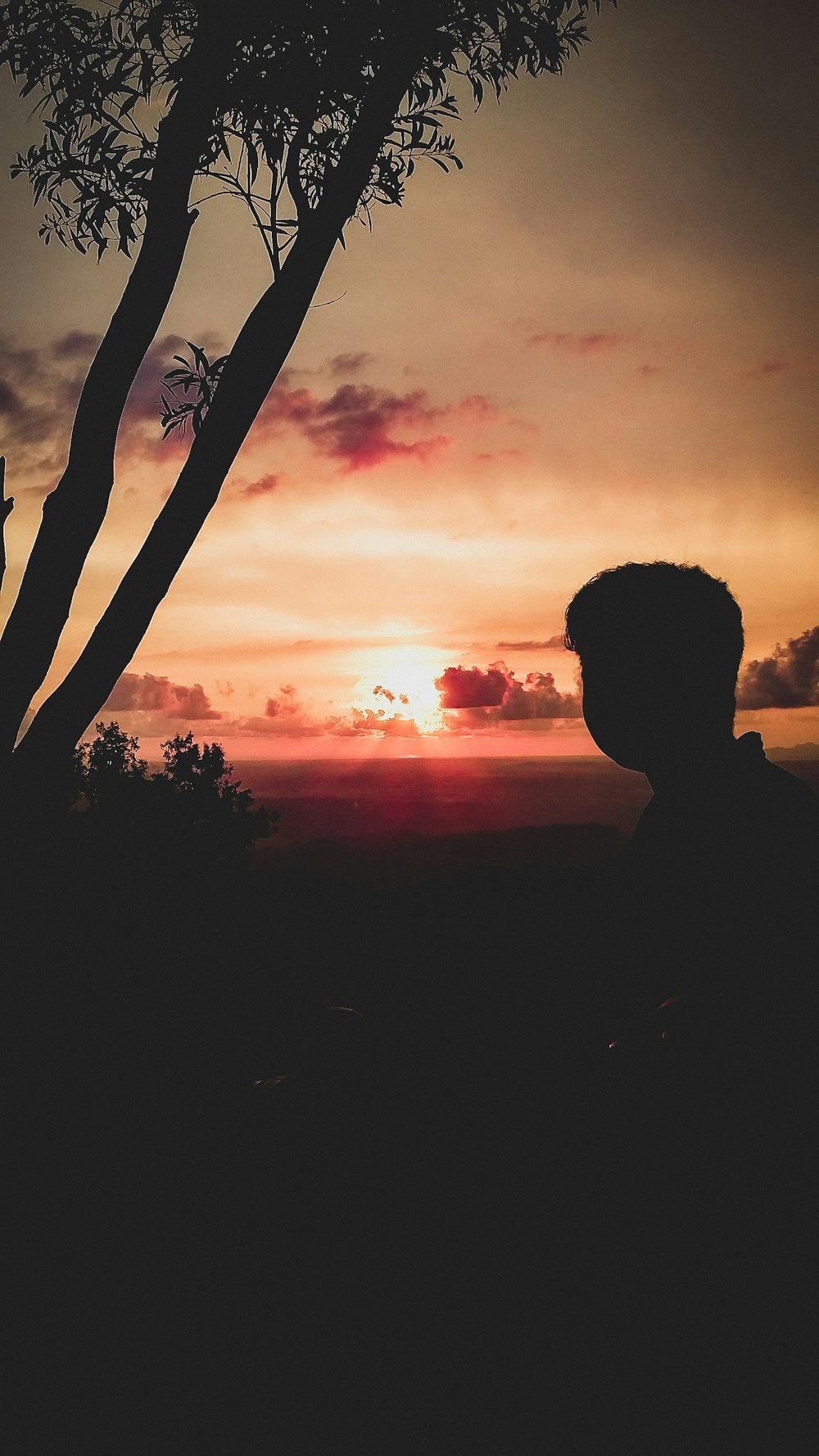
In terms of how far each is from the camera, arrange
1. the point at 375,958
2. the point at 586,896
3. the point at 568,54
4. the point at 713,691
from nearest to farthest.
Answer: the point at 713,691
the point at 586,896
the point at 375,958
the point at 568,54

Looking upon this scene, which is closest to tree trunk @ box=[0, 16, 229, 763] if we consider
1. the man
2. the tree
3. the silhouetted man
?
the tree

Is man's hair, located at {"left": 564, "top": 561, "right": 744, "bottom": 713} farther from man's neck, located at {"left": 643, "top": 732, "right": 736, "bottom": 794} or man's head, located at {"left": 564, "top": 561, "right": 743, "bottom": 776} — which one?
man's neck, located at {"left": 643, "top": 732, "right": 736, "bottom": 794}

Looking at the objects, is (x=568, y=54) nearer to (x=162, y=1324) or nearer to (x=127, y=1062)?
(x=127, y=1062)

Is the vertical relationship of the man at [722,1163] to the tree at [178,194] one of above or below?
below

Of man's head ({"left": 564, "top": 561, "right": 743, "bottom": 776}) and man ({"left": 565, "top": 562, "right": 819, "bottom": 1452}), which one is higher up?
man's head ({"left": 564, "top": 561, "right": 743, "bottom": 776})

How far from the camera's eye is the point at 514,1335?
184cm

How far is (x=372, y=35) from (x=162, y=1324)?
22.6 ft

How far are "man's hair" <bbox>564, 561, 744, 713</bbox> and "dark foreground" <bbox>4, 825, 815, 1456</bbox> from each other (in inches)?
36.8

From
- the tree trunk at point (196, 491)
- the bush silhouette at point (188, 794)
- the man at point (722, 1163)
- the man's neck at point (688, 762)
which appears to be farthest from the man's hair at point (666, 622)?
the bush silhouette at point (188, 794)

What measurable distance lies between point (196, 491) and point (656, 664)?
8.10ft

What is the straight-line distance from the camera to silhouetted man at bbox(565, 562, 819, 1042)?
77.6 inches

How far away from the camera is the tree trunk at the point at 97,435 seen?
4066 millimetres

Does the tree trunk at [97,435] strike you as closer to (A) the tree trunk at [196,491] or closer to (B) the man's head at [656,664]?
(A) the tree trunk at [196,491]

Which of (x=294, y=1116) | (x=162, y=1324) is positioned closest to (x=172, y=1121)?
(x=162, y=1324)
